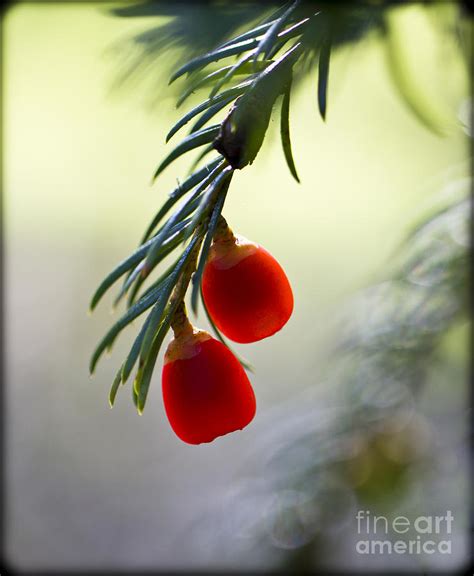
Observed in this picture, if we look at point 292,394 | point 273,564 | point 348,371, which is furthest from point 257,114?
point 292,394

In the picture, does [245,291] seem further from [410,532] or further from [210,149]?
[410,532]

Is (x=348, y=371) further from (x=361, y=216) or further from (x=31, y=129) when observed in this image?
(x=31, y=129)

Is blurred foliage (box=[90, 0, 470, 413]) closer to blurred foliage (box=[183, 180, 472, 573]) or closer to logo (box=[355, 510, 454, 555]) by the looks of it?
blurred foliage (box=[183, 180, 472, 573])

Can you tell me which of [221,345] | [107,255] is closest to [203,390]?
[221,345]

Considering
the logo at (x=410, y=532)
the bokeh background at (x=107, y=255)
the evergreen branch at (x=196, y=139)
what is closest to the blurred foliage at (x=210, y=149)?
the evergreen branch at (x=196, y=139)

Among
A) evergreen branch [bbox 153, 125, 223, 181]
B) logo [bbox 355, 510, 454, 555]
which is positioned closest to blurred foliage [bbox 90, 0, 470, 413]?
evergreen branch [bbox 153, 125, 223, 181]

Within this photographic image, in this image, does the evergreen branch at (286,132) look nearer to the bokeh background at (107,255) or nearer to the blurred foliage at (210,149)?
the blurred foliage at (210,149)

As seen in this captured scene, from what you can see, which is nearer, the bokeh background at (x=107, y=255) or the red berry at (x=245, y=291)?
the red berry at (x=245, y=291)
